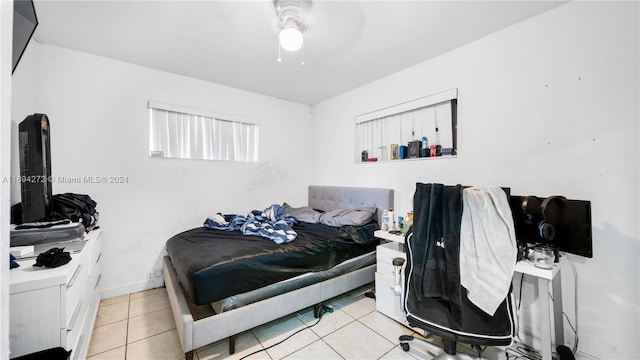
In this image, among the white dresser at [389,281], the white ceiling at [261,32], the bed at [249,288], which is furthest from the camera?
the white dresser at [389,281]

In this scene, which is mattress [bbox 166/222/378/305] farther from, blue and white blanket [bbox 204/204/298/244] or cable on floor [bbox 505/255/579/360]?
cable on floor [bbox 505/255/579/360]

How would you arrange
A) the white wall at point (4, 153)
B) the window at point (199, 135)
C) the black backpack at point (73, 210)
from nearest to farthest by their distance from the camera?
the white wall at point (4, 153), the black backpack at point (73, 210), the window at point (199, 135)

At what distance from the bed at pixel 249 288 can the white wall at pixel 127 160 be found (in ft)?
1.57

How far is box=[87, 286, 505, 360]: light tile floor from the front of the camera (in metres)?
1.76

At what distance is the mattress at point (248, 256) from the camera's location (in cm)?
166

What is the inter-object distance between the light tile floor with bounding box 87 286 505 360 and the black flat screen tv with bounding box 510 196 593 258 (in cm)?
94

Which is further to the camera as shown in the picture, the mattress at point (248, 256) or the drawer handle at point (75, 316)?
the mattress at point (248, 256)

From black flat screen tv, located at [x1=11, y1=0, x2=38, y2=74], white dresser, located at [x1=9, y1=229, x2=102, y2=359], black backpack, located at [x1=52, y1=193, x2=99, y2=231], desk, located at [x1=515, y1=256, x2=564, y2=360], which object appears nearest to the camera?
black flat screen tv, located at [x1=11, y1=0, x2=38, y2=74]

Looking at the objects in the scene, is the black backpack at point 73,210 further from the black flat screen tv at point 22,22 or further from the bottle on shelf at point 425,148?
the bottle on shelf at point 425,148

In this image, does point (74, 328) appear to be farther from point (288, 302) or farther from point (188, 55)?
point (188, 55)

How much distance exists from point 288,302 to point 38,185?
1991mm

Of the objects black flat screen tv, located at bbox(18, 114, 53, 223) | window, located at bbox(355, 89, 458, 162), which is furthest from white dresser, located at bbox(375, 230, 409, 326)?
black flat screen tv, located at bbox(18, 114, 53, 223)

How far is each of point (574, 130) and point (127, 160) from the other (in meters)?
4.16

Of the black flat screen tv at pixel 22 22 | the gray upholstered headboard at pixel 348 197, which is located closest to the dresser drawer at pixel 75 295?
the black flat screen tv at pixel 22 22
